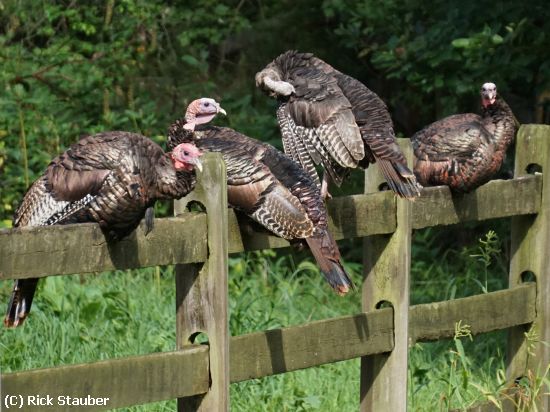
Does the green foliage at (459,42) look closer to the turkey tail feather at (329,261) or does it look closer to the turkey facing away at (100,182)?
the turkey tail feather at (329,261)

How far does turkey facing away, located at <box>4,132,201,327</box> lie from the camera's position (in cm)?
369

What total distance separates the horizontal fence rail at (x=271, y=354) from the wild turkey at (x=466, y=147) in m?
0.53

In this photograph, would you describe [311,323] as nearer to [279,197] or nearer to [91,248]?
[279,197]

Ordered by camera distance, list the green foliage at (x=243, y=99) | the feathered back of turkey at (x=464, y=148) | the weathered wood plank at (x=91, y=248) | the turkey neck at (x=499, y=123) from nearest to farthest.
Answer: the weathered wood plank at (x=91, y=248)
the feathered back of turkey at (x=464, y=148)
the turkey neck at (x=499, y=123)
the green foliage at (x=243, y=99)

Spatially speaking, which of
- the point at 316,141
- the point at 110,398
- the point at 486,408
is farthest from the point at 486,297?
the point at 110,398

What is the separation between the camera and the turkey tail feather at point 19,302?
3.74 metres

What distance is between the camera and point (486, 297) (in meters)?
4.84

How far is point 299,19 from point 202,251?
598 cm

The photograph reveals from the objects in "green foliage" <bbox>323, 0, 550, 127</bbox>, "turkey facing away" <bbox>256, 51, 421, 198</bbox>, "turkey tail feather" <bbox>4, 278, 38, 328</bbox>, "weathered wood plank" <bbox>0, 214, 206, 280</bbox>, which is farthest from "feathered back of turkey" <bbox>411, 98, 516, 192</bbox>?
"turkey tail feather" <bbox>4, 278, 38, 328</bbox>

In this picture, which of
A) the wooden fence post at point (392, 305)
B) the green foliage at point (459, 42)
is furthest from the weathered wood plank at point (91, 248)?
the green foliage at point (459, 42)

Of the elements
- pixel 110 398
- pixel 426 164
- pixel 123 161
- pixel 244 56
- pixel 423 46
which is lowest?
pixel 110 398

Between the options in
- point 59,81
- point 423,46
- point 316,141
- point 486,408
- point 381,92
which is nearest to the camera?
point 486,408

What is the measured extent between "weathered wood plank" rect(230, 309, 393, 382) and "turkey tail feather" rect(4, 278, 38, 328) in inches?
26.9

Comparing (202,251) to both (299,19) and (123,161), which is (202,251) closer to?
(123,161)
